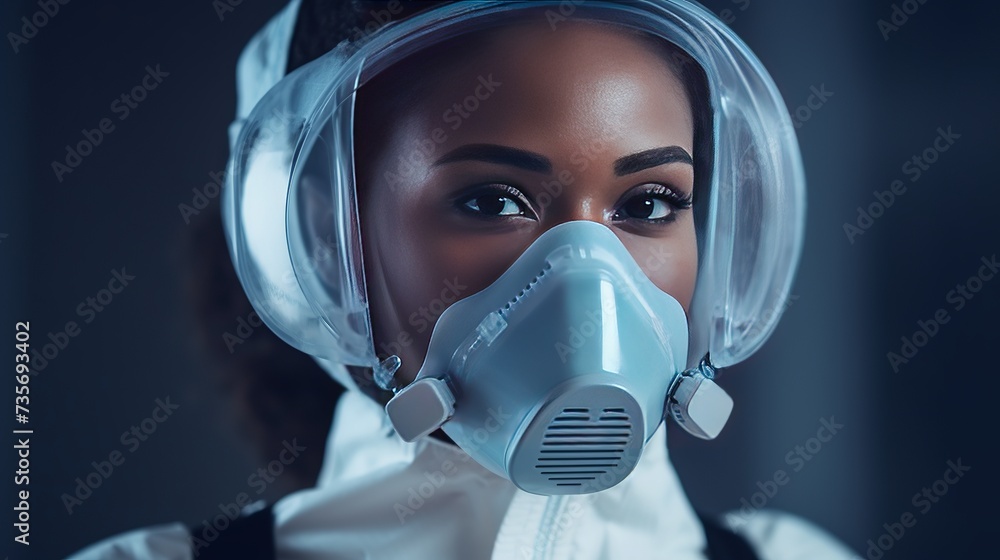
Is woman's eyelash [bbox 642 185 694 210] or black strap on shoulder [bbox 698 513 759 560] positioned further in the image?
black strap on shoulder [bbox 698 513 759 560]

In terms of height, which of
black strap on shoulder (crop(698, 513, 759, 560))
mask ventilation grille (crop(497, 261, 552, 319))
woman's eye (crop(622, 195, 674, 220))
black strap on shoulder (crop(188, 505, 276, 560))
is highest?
woman's eye (crop(622, 195, 674, 220))

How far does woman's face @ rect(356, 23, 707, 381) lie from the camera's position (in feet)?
2.72

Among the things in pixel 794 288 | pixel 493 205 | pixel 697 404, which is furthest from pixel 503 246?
pixel 794 288

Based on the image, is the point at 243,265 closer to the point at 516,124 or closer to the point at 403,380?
the point at 403,380

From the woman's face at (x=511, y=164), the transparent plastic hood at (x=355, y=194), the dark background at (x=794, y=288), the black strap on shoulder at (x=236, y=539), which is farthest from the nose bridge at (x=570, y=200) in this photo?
the dark background at (x=794, y=288)

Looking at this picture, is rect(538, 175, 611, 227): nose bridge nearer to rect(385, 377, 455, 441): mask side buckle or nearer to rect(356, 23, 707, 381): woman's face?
rect(356, 23, 707, 381): woman's face

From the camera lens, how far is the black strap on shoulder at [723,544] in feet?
3.82

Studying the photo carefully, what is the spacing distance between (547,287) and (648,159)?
0.17 metres

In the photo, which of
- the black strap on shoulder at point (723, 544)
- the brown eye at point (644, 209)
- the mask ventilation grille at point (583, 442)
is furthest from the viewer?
the black strap on shoulder at point (723, 544)

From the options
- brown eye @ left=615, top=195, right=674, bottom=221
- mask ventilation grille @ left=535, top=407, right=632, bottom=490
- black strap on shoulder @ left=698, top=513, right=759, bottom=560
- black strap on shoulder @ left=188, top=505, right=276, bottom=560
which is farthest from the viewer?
black strap on shoulder @ left=698, top=513, right=759, bottom=560

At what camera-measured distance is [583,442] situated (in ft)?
2.61

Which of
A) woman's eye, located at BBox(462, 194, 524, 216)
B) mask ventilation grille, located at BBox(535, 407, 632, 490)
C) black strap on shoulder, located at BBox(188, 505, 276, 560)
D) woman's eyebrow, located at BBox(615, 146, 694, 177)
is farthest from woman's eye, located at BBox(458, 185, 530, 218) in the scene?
black strap on shoulder, located at BBox(188, 505, 276, 560)

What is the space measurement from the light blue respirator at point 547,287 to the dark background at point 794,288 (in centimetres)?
35

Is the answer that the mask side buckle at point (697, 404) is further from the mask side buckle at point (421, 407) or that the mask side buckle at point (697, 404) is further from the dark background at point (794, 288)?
the dark background at point (794, 288)
